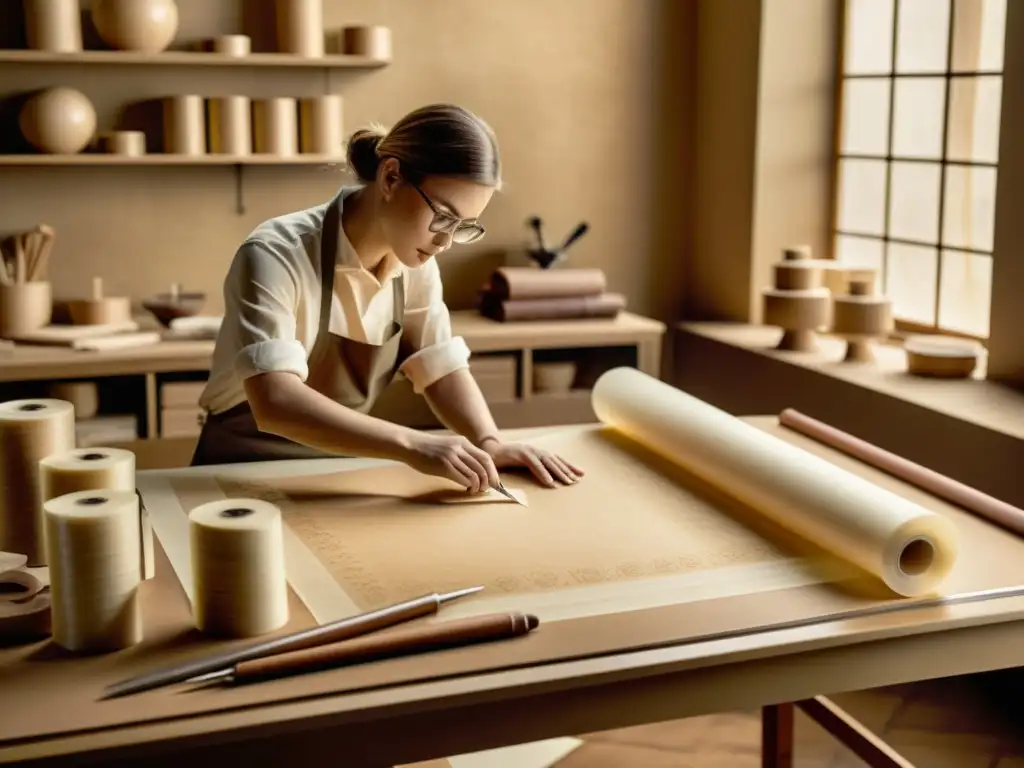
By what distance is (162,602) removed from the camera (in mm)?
1437

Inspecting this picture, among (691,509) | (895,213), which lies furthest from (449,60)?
(691,509)

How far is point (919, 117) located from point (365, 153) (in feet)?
7.38

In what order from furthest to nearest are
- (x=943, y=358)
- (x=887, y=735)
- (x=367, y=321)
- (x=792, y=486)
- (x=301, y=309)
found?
(x=943, y=358), (x=887, y=735), (x=367, y=321), (x=301, y=309), (x=792, y=486)

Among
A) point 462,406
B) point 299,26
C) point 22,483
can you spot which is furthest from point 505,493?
point 299,26

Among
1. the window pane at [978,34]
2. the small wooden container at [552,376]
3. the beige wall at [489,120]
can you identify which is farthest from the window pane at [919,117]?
the small wooden container at [552,376]

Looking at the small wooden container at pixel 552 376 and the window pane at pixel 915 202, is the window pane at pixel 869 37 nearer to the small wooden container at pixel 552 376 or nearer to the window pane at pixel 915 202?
the window pane at pixel 915 202

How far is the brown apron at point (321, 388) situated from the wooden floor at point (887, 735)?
97 centimetres

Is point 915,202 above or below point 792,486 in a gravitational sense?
above

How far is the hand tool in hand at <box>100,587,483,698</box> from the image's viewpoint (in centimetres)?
122

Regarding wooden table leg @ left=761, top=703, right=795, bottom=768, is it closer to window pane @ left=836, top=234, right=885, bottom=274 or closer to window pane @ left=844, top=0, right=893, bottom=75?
window pane @ left=836, top=234, right=885, bottom=274

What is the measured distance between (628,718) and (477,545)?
39 centimetres

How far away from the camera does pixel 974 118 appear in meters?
3.57

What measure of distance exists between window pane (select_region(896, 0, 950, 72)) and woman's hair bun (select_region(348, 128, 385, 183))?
2185 millimetres

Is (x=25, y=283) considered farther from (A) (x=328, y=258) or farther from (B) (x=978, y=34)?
(B) (x=978, y=34)
